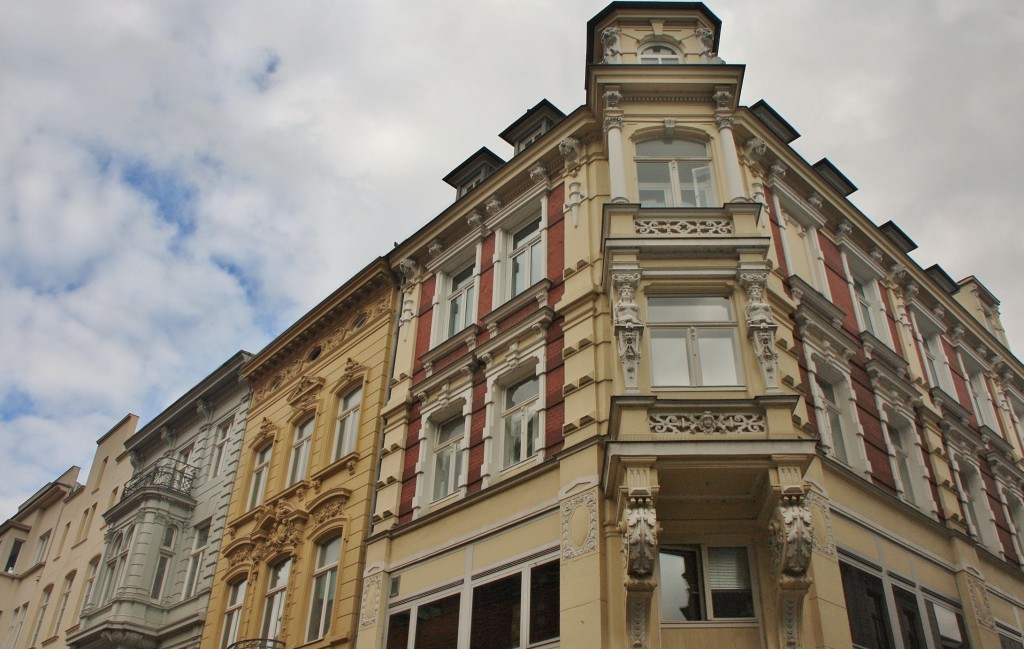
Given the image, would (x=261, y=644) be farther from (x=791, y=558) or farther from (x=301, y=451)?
(x=791, y=558)

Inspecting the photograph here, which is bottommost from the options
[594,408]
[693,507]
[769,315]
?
[693,507]

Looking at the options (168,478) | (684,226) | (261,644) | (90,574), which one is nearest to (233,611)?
(261,644)

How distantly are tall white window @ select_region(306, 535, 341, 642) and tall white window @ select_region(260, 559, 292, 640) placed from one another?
1.03 meters

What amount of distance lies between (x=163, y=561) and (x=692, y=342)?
19.9m

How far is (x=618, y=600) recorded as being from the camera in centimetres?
1344

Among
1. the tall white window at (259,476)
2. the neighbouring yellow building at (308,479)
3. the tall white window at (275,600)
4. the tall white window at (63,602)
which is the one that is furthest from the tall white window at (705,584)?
the tall white window at (63,602)

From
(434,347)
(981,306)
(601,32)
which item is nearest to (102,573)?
(434,347)

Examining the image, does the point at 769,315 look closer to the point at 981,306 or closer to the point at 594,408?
the point at 594,408

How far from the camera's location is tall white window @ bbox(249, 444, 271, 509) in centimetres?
2530

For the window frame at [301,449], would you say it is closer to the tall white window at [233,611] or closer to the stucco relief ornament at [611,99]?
the tall white window at [233,611]

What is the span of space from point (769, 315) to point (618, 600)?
5588 millimetres

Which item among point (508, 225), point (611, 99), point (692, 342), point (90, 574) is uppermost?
point (611, 99)

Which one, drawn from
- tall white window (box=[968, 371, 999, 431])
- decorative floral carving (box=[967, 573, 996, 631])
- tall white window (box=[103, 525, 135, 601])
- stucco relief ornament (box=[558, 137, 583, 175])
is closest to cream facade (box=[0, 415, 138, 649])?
tall white window (box=[103, 525, 135, 601])

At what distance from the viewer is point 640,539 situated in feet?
41.1
